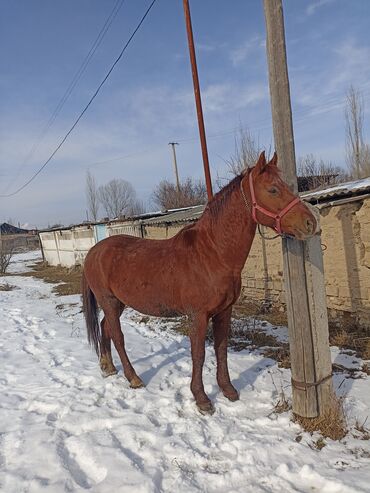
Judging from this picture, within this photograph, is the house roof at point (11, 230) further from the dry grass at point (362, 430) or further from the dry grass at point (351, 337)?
the dry grass at point (362, 430)

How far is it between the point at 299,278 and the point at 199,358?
1.12 meters

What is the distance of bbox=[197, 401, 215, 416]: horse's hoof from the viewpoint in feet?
10.2

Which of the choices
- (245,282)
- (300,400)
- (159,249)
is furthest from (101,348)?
(245,282)

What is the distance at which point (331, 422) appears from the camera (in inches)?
107

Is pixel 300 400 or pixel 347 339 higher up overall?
pixel 300 400

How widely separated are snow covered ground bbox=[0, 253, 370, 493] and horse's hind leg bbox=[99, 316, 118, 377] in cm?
11

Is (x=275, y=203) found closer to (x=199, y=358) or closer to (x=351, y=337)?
(x=199, y=358)

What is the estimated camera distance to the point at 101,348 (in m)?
4.25

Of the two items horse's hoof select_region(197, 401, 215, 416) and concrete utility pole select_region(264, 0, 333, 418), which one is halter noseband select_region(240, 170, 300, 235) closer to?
concrete utility pole select_region(264, 0, 333, 418)

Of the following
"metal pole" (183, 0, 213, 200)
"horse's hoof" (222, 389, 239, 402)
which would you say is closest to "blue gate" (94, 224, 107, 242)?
"metal pole" (183, 0, 213, 200)

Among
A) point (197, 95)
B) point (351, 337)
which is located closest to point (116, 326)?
point (351, 337)

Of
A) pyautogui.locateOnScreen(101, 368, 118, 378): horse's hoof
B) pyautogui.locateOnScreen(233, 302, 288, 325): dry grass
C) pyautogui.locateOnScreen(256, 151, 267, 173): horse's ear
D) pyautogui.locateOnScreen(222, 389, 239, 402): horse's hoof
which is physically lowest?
pyautogui.locateOnScreen(233, 302, 288, 325): dry grass

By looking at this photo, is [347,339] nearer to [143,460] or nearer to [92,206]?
[143,460]

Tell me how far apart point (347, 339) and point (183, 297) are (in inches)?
113
